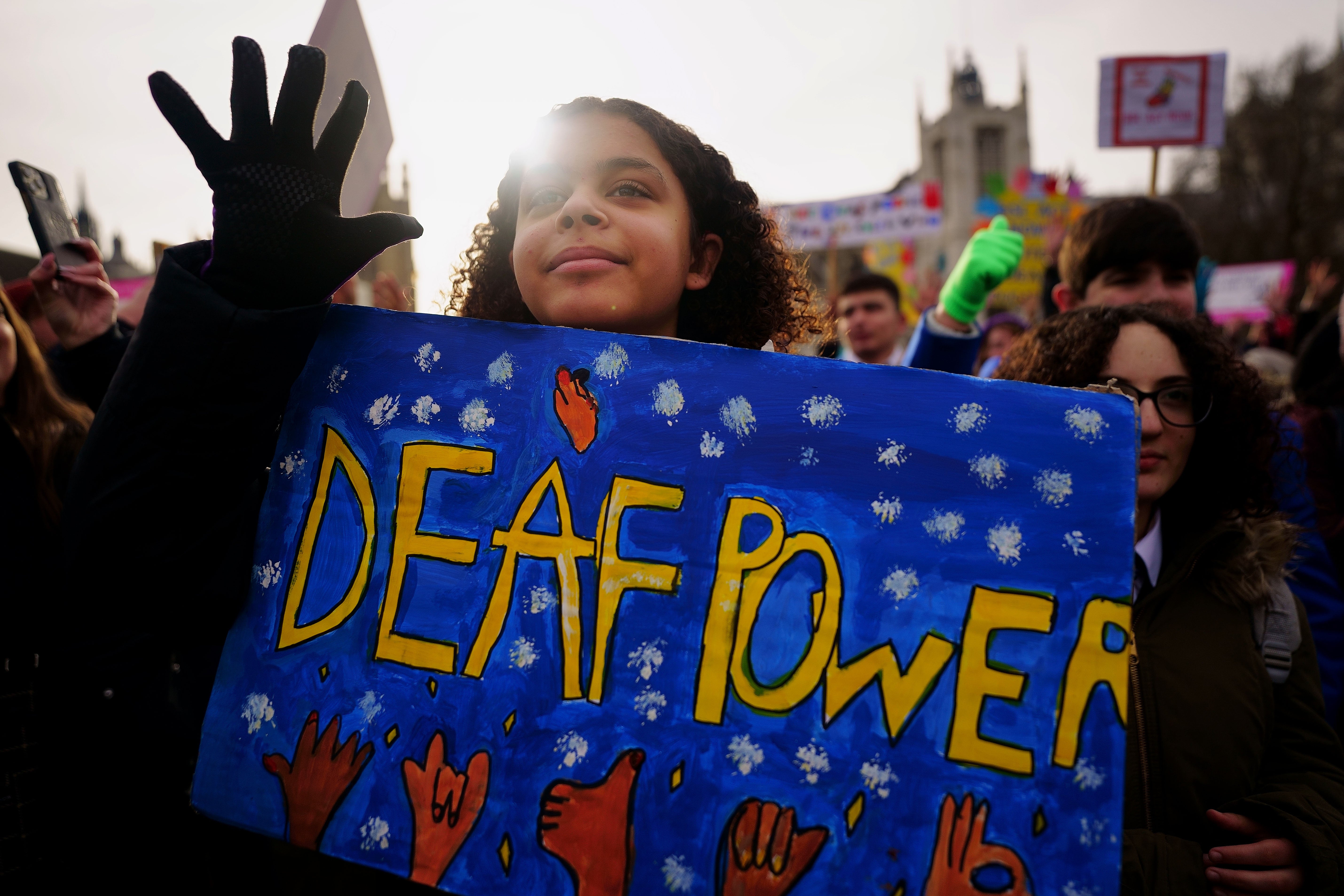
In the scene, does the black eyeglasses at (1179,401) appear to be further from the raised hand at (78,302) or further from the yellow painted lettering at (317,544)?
the raised hand at (78,302)

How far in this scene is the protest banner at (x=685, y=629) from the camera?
0.93m

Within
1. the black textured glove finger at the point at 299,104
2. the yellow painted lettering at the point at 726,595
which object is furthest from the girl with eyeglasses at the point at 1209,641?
the black textured glove finger at the point at 299,104

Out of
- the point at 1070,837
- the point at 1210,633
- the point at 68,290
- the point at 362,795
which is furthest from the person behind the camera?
the point at 68,290

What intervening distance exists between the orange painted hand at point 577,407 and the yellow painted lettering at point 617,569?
0.25ft

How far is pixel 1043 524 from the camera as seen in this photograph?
0.95 meters

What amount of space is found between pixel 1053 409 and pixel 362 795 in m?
1.05

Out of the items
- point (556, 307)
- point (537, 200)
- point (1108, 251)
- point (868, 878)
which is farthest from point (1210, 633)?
point (1108, 251)

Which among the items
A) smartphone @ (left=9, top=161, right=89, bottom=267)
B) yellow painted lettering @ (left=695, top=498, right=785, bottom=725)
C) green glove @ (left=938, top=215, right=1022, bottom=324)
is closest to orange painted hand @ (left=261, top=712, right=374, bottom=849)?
yellow painted lettering @ (left=695, top=498, right=785, bottom=725)

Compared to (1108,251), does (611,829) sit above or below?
below

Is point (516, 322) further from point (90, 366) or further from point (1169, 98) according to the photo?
point (1169, 98)

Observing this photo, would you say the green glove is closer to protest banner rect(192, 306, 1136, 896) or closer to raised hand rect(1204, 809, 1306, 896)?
protest banner rect(192, 306, 1136, 896)

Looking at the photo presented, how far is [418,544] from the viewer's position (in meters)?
1.06

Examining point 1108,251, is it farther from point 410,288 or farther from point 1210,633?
point 410,288

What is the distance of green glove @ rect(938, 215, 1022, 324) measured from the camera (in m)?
2.12
